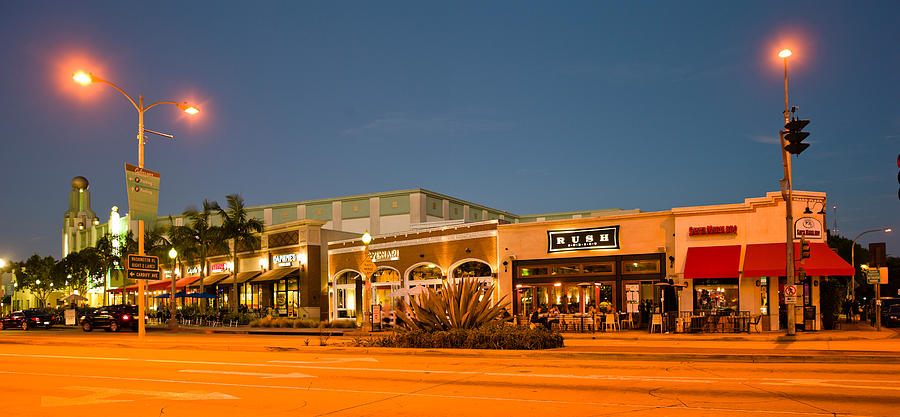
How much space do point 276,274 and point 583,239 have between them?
26239mm

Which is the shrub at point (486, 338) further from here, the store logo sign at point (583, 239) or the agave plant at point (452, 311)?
the store logo sign at point (583, 239)

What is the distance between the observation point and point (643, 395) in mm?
10891

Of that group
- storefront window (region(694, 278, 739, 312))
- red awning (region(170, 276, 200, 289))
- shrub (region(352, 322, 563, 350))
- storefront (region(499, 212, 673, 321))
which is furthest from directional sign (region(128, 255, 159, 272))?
red awning (region(170, 276, 200, 289))

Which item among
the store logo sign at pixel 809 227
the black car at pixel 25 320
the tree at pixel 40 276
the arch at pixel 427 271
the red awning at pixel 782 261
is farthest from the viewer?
the tree at pixel 40 276

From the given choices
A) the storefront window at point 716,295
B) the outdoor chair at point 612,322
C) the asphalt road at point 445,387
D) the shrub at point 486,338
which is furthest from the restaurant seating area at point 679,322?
the asphalt road at point 445,387

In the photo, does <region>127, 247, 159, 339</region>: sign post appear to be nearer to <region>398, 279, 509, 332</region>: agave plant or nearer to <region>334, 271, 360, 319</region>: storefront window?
<region>398, 279, 509, 332</region>: agave plant

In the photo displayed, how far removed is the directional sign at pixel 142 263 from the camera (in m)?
22.7

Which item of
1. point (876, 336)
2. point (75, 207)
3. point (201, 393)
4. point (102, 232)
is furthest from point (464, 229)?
point (75, 207)

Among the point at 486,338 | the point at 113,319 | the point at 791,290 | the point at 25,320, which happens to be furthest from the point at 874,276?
the point at 25,320

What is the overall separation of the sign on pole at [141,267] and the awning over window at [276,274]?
1119 inches

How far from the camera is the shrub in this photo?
18.2 meters

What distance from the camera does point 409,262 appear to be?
144ft

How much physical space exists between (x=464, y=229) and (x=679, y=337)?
16.4 meters

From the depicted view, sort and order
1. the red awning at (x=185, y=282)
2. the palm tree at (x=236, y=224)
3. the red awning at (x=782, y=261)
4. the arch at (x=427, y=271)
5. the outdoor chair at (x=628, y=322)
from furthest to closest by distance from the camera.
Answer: the red awning at (x=185, y=282) < the palm tree at (x=236, y=224) < the arch at (x=427, y=271) < the outdoor chair at (x=628, y=322) < the red awning at (x=782, y=261)
